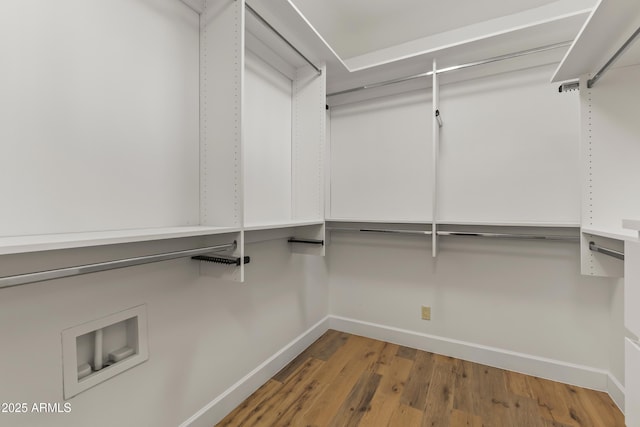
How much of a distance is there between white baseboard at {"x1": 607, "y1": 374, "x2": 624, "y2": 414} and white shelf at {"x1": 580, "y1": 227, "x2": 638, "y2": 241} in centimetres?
97

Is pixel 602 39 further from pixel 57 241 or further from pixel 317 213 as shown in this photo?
pixel 57 241

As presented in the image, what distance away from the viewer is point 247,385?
5.72 ft

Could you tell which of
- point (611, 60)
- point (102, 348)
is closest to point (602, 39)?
point (611, 60)

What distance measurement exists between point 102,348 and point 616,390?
2.73m

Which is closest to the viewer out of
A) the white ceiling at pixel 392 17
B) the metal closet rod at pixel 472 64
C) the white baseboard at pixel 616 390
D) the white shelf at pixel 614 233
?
the white shelf at pixel 614 233

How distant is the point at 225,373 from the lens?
5.30 ft

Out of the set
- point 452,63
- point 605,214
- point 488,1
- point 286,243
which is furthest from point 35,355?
point 488,1

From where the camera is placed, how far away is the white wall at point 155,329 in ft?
2.93

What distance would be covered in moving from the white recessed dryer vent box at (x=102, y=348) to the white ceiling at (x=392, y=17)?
2423 millimetres

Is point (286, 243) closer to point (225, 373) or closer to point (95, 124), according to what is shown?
point (225, 373)

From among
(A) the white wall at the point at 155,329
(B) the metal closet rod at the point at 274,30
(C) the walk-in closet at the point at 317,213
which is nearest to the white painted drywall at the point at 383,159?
(C) the walk-in closet at the point at 317,213

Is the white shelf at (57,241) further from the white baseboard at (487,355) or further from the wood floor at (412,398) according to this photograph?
the white baseboard at (487,355)

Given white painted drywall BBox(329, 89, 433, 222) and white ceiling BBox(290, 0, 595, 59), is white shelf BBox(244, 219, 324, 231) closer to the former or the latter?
white painted drywall BBox(329, 89, 433, 222)

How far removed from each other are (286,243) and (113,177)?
123 cm
